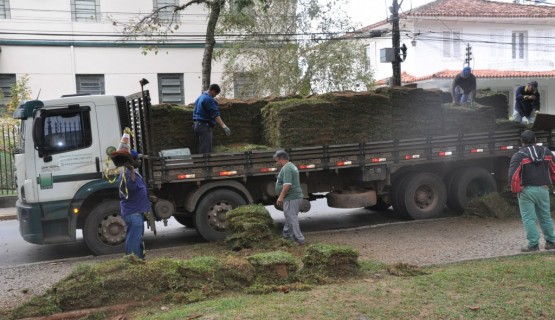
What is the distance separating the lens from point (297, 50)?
65.2ft

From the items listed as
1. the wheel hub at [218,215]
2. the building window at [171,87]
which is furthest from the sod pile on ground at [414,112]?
the building window at [171,87]

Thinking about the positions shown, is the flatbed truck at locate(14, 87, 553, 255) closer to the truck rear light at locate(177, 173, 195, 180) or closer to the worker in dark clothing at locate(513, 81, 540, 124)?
the truck rear light at locate(177, 173, 195, 180)

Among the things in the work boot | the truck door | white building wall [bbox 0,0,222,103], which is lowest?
the work boot

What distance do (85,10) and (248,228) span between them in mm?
16819

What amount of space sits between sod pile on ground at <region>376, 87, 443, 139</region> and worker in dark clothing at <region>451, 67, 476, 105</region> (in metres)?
1.10

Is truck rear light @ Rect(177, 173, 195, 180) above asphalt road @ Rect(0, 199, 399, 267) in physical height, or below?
above

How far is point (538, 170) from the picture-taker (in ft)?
25.3

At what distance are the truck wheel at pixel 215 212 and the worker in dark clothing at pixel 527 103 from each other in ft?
22.2

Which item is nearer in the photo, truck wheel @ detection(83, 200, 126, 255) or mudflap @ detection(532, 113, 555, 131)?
truck wheel @ detection(83, 200, 126, 255)

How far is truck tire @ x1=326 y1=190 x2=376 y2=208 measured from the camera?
1017 centimetres

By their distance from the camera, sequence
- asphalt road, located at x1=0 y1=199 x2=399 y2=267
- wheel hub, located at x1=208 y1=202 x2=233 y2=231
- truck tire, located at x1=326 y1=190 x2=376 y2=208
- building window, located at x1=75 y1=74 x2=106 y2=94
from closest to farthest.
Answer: asphalt road, located at x1=0 y1=199 x2=399 y2=267
wheel hub, located at x1=208 y1=202 x2=233 y2=231
truck tire, located at x1=326 y1=190 x2=376 y2=208
building window, located at x1=75 y1=74 x2=106 y2=94

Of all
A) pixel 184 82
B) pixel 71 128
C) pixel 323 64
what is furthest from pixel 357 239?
pixel 184 82

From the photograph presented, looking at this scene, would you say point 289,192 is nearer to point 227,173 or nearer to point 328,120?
point 227,173

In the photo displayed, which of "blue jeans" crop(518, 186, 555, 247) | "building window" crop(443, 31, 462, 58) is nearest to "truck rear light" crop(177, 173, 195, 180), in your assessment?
"blue jeans" crop(518, 186, 555, 247)
